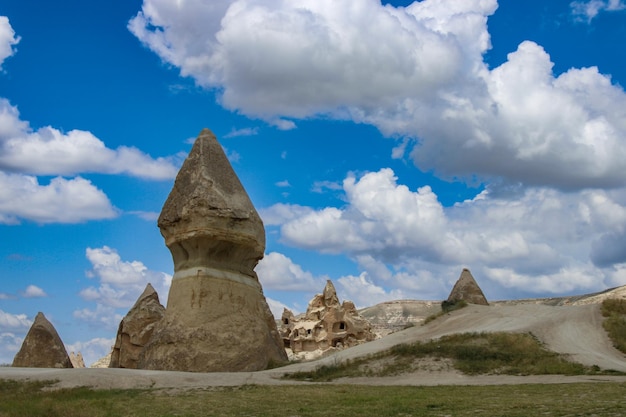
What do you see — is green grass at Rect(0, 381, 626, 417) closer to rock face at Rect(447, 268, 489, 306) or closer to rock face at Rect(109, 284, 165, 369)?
rock face at Rect(109, 284, 165, 369)

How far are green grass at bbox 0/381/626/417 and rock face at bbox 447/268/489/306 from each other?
57.8 ft

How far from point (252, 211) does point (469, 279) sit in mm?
15078

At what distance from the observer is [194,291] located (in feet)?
69.1

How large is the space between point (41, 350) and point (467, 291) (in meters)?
19.0

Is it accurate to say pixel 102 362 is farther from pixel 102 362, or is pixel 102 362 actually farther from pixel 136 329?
pixel 136 329

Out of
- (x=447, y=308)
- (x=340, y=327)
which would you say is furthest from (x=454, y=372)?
(x=340, y=327)

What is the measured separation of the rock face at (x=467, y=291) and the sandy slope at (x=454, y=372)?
198 inches

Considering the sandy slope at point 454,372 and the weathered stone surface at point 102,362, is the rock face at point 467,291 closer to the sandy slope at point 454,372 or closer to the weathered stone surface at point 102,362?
the sandy slope at point 454,372

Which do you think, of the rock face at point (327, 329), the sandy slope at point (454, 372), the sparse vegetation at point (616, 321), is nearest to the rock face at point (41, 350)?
the sandy slope at point (454, 372)

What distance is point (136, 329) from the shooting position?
25.7 metres

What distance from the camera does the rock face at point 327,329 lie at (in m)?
44.1

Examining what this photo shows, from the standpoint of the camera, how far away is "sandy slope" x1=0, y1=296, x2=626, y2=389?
52.6 feet

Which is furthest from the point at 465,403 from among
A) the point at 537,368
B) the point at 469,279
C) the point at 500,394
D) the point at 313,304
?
the point at 313,304

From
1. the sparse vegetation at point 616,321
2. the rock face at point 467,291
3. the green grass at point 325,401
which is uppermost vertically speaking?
the rock face at point 467,291
